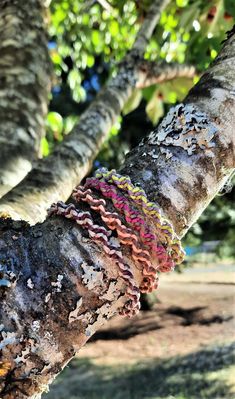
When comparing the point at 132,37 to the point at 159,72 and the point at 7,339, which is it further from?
the point at 7,339

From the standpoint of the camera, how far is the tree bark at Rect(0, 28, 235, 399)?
85 centimetres

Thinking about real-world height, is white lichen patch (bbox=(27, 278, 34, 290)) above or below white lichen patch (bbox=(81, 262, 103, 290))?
below

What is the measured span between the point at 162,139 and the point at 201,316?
8859 mm

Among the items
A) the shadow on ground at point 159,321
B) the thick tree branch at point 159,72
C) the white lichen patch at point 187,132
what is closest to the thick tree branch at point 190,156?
the white lichen patch at point 187,132


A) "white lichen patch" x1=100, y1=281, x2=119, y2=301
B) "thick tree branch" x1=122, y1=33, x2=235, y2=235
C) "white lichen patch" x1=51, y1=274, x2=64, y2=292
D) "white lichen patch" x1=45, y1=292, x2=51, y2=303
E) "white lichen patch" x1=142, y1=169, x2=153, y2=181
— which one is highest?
"thick tree branch" x1=122, y1=33, x2=235, y2=235

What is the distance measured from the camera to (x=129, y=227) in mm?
930

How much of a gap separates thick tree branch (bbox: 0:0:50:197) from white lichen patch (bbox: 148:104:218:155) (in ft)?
2.91

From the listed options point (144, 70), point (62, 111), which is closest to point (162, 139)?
point (144, 70)

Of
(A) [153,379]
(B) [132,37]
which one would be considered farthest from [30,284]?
(A) [153,379]

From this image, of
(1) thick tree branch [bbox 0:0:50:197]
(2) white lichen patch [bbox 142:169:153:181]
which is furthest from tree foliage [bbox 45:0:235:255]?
(2) white lichen patch [bbox 142:169:153:181]

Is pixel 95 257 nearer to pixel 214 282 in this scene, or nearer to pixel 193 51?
pixel 193 51

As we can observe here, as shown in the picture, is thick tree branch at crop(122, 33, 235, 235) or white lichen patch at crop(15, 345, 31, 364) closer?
white lichen patch at crop(15, 345, 31, 364)

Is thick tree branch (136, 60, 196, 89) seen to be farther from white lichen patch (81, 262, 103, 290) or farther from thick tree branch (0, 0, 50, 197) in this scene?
white lichen patch (81, 262, 103, 290)

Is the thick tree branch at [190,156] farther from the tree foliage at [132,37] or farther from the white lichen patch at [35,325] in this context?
the tree foliage at [132,37]
